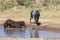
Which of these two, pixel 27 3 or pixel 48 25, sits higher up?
pixel 27 3

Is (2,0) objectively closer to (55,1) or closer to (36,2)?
(36,2)

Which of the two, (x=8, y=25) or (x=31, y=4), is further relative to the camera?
(x=31, y=4)

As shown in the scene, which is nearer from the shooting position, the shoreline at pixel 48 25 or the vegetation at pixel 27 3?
the shoreline at pixel 48 25

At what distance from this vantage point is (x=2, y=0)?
9.24 m

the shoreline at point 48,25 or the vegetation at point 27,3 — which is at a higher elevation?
the vegetation at point 27,3

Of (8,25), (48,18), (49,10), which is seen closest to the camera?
(8,25)

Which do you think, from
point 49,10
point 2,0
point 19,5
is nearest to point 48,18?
point 49,10

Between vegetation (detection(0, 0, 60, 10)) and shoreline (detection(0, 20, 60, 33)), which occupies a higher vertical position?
vegetation (detection(0, 0, 60, 10))

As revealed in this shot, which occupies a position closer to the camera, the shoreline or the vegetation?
the shoreline

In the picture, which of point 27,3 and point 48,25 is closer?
point 48,25

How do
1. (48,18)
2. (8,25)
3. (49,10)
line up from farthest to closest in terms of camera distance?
(49,10), (48,18), (8,25)

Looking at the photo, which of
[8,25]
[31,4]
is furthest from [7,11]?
[8,25]

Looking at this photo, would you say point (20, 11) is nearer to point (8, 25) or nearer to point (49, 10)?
point (49, 10)

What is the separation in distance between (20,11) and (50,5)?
106 centimetres
